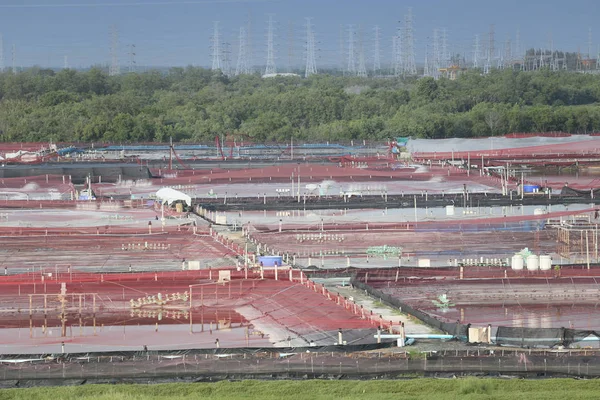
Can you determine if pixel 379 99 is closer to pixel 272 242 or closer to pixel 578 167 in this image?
pixel 578 167

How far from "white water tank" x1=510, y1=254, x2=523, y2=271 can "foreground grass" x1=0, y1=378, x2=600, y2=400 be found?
28.0 ft

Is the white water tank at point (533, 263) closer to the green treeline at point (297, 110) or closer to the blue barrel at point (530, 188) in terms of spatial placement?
the blue barrel at point (530, 188)

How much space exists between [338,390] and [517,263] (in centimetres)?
955

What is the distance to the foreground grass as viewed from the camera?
1645 centimetres

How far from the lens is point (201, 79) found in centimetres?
11894

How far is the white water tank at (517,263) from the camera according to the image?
25484 millimetres

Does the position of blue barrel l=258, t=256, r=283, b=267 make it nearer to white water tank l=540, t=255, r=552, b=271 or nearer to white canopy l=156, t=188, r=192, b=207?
white water tank l=540, t=255, r=552, b=271

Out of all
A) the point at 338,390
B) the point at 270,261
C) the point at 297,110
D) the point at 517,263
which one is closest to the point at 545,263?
the point at 517,263

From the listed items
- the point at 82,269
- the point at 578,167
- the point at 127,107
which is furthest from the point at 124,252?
the point at 127,107

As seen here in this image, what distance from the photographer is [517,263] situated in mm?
25641

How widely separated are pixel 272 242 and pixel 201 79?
3505 inches

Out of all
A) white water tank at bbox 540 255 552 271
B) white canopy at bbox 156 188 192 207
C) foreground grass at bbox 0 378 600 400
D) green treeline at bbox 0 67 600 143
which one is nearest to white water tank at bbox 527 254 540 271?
white water tank at bbox 540 255 552 271

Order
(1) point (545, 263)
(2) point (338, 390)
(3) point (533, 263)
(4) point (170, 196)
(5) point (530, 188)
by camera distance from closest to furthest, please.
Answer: (2) point (338, 390) → (1) point (545, 263) → (3) point (533, 263) → (4) point (170, 196) → (5) point (530, 188)

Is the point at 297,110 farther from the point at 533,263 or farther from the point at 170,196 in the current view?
the point at 533,263
